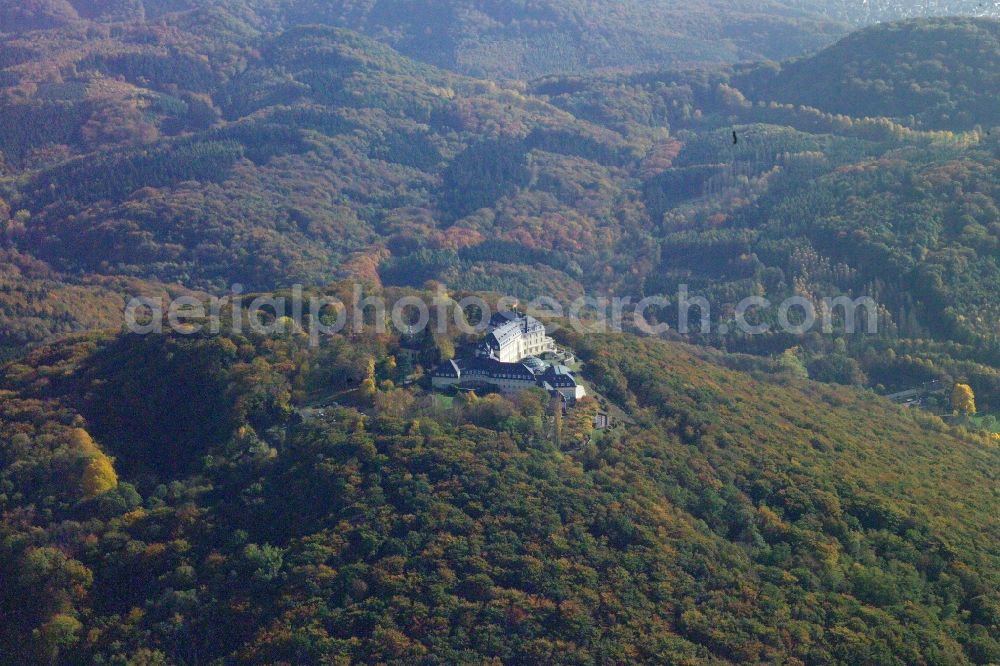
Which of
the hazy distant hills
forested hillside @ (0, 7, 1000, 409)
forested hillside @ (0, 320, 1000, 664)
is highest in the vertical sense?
the hazy distant hills

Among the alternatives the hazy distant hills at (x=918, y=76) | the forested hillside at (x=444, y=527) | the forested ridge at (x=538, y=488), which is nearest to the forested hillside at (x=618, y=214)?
the hazy distant hills at (x=918, y=76)

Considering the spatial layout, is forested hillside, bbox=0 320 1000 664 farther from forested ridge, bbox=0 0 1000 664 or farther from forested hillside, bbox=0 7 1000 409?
forested hillside, bbox=0 7 1000 409

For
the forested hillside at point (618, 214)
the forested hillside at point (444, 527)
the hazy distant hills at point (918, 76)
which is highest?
the hazy distant hills at point (918, 76)

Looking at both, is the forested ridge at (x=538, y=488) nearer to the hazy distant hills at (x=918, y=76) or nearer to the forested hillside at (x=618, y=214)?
the forested hillside at (x=618, y=214)

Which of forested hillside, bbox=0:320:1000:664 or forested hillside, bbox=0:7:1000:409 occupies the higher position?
forested hillside, bbox=0:7:1000:409

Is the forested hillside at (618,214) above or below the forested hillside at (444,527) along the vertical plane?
above

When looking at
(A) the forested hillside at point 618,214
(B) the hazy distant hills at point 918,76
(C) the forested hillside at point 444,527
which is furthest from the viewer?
(B) the hazy distant hills at point 918,76

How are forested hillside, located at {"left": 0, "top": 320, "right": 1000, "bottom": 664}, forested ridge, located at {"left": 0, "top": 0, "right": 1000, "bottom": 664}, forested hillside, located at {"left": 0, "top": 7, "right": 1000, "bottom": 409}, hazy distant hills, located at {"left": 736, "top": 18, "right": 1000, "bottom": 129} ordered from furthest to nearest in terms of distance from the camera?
hazy distant hills, located at {"left": 736, "top": 18, "right": 1000, "bottom": 129} → forested hillside, located at {"left": 0, "top": 7, "right": 1000, "bottom": 409} → forested ridge, located at {"left": 0, "top": 0, "right": 1000, "bottom": 664} → forested hillside, located at {"left": 0, "top": 320, "right": 1000, "bottom": 664}

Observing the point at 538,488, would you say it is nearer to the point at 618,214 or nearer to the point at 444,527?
the point at 444,527

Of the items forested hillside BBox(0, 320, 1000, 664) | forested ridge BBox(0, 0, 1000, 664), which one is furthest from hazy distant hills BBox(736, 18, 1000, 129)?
forested hillside BBox(0, 320, 1000, 664)
